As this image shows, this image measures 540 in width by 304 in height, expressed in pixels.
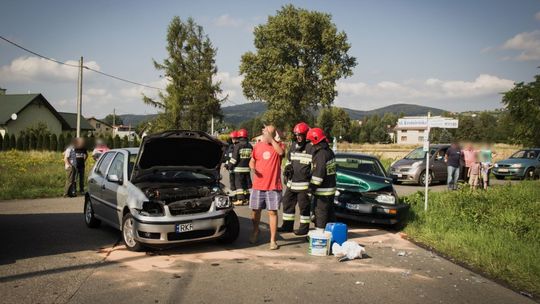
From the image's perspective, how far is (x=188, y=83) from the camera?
49.5 metres

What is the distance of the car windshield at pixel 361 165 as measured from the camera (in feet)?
34.4

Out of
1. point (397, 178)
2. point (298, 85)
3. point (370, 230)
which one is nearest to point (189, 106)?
point (298, 85)

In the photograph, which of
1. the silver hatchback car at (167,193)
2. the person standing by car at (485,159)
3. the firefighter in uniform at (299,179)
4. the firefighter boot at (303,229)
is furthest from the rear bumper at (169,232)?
the person standing by car at (485,159)

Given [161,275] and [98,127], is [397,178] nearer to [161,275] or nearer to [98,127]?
[161,275]

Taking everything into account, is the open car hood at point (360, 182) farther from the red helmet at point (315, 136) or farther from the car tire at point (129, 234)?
the car tire at point (129, 234)

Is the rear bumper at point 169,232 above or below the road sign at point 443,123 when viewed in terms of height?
below

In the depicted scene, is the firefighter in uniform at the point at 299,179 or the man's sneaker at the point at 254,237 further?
the firefighter in uniform at the point at 299,179

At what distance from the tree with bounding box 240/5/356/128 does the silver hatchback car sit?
39679mm

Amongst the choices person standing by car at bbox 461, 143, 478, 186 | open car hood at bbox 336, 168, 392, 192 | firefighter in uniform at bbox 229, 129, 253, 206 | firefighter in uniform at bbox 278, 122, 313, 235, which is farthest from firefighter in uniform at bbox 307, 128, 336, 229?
person standing by car at bbox 461, 143, 478, 186

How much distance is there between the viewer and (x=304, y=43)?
50.0 meters

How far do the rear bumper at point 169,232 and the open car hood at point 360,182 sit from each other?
372 cm

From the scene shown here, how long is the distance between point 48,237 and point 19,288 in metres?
2.98

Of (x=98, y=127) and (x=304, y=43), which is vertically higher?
(x=304, y=43)

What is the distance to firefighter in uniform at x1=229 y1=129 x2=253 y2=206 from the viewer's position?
12.4m
